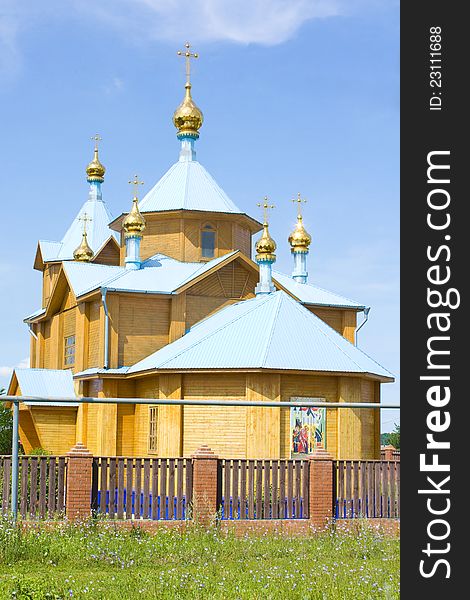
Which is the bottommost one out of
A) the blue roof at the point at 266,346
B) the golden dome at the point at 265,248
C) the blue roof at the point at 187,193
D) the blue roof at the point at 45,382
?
the blue roof at the point at 45,382

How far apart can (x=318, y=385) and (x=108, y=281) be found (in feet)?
21.2

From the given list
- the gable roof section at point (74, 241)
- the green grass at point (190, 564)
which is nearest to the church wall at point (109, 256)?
the gable roof section at point (74, 241)

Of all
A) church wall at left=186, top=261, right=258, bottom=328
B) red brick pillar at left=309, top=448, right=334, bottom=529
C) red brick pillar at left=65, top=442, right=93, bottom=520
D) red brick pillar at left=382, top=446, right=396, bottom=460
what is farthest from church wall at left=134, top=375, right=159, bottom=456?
red brick pillar at left=65, top=442, right=93, bottom=520

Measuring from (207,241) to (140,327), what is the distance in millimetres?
4133

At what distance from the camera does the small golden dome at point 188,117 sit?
94.4 ft

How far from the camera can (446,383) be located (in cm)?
641

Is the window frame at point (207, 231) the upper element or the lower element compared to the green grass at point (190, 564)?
upper

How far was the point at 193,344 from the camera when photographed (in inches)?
846

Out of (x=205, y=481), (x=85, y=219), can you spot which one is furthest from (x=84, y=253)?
(x=205, y=481)

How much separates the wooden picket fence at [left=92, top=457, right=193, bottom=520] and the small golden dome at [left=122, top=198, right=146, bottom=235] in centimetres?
1219

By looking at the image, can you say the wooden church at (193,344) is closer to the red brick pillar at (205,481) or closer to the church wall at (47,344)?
the church wall at (47,344)

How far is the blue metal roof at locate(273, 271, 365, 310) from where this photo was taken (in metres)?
26.8

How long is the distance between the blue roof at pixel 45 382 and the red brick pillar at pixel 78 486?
11.5 meters

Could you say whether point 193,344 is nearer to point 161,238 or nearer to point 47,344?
point 161,238
